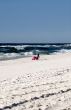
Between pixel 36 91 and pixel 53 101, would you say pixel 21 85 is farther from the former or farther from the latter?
pixel 53 101

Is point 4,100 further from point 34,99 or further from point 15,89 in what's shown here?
point 15,89

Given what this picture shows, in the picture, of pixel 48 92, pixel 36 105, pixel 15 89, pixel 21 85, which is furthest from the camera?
pixel 21 85

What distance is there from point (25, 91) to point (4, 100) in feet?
4.13

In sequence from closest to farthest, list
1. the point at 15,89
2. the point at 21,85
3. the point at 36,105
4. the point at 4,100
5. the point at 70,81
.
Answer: the point at 36,105, the point at 4,100, the point at 15,89, the point at 21,85, the point at 70,81

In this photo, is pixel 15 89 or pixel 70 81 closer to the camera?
pixel 15 89

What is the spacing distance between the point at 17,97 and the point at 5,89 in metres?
1.13

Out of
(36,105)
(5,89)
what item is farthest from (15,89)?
(36,105)

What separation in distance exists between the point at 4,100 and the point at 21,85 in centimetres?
230

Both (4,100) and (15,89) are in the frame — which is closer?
(4,100)

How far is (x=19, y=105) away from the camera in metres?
6.57

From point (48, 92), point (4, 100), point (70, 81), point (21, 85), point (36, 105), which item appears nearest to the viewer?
point (36, 105)

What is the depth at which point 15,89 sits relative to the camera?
8508 millimetres

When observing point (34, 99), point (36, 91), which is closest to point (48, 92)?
point (36, 91)

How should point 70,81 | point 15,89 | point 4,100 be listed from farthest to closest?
point 70,81
point 15,89
point 4,100
